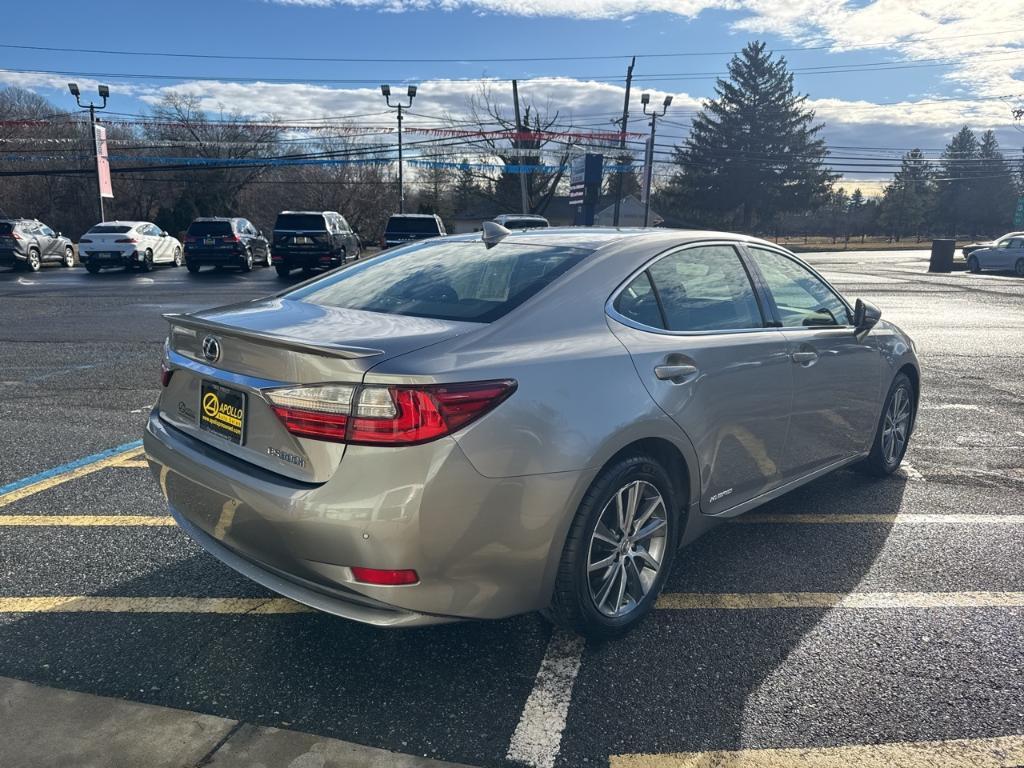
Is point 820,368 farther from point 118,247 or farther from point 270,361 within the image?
point 118,247

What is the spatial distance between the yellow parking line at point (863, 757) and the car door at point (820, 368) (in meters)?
1.56

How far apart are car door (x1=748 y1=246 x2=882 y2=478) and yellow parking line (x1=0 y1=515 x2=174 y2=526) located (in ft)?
10.7

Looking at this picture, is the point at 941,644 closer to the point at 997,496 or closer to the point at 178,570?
the point at 997,496

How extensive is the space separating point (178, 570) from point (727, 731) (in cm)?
247

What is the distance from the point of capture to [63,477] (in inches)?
185

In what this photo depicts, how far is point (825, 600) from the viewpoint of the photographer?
333 cm

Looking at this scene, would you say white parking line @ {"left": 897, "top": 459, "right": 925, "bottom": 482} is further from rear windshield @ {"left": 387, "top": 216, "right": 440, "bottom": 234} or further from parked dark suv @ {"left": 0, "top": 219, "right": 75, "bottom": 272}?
parked dark suv @ {"left": 0, "top": 219, "right": 75, "bottom": 272}

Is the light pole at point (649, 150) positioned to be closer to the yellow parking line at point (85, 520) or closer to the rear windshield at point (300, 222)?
the rear windshield at point (300, 222)

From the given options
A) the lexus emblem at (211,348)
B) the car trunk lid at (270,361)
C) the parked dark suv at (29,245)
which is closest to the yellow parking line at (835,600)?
the car trunk lid at (270,361)

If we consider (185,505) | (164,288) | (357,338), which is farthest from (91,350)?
(164,288)

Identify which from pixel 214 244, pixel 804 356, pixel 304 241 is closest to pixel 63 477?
pixel 804 356

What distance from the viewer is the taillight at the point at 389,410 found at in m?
2.29

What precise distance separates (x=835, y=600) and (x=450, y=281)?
2177 mm

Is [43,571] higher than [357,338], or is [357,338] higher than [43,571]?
[357,338]
